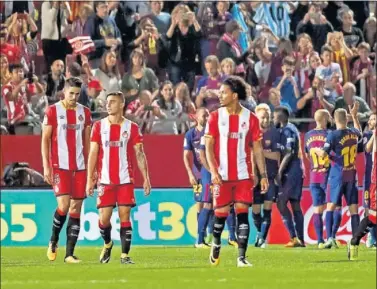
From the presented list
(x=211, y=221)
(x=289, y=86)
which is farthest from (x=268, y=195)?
(x=289, y=86)

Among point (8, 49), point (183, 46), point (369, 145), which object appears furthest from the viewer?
point (183, 46)

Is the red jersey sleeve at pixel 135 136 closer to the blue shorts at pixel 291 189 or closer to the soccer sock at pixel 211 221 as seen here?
the blue shorts at pixel 291 189

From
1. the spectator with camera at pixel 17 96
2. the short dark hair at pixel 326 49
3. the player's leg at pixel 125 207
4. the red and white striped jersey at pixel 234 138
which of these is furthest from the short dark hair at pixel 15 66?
the red and white striped jersey at pixel 234 138

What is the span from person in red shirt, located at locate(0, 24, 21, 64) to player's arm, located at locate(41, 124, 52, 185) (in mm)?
7712

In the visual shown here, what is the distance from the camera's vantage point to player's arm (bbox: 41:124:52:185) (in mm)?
14672

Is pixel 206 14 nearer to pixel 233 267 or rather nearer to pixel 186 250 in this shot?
pixel 186 250

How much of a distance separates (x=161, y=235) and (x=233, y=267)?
23.4ft

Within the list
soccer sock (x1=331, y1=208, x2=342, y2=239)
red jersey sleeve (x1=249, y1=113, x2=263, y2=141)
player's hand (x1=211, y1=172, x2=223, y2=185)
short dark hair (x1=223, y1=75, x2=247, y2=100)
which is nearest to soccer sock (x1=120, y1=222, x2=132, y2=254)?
player's hand (x1=211, y1=172, x2=223, y2=185)

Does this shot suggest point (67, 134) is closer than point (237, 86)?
No

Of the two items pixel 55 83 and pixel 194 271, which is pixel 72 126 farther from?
pixel 55 83

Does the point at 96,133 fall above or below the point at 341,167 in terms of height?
above

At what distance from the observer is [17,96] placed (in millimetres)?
21781

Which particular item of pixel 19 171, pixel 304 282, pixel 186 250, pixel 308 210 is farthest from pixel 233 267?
pixel 19 171

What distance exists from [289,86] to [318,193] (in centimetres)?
388
